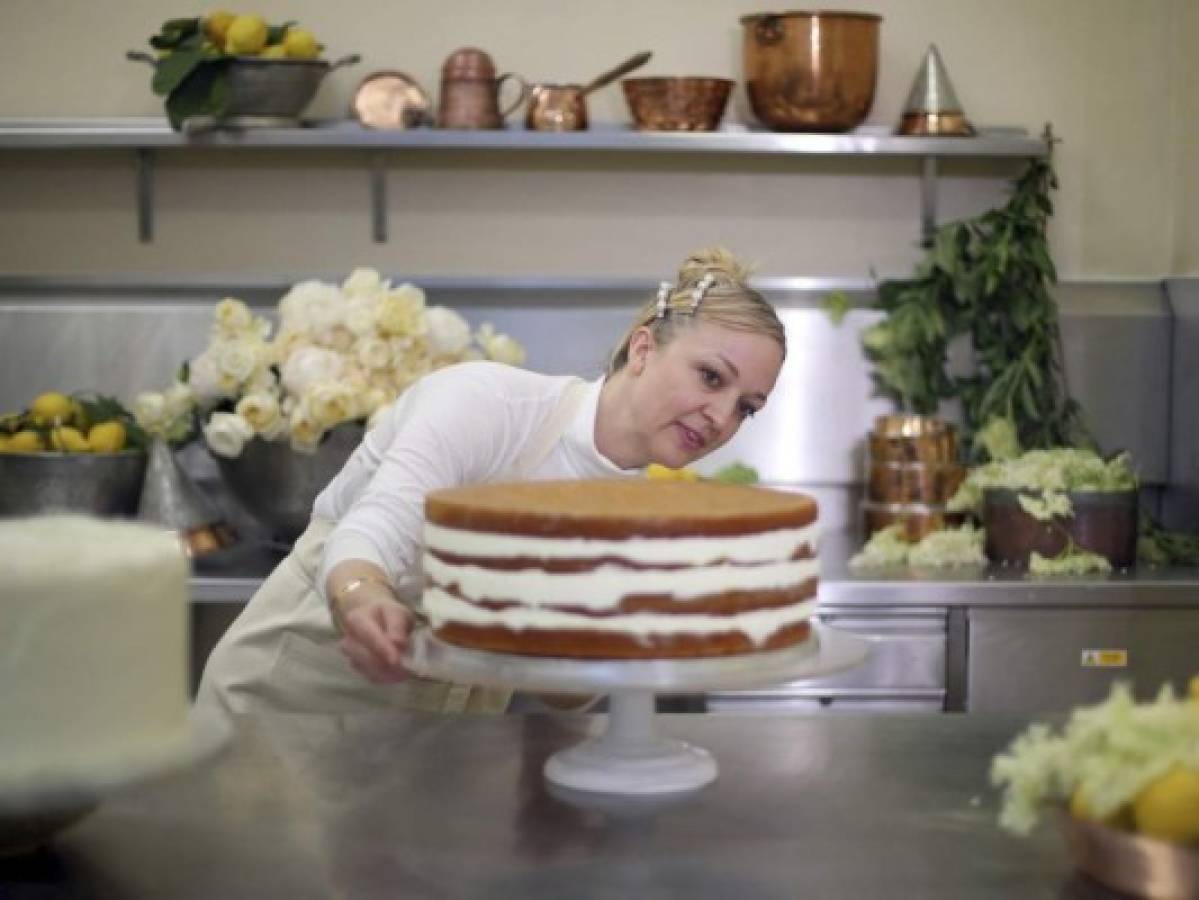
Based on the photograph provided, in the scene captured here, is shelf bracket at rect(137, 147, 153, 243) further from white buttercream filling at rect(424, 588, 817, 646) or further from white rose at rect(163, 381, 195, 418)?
white buttercream filling at rect(424, 588, 817, 646)

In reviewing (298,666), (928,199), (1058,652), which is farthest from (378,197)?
(298,666)

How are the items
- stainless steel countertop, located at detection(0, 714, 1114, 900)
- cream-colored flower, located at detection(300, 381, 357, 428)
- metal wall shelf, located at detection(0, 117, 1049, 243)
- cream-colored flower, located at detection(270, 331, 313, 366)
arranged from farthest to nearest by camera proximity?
metal wall shelf, located at detection(0, 117, 1049, 243) → cream-colored flower, located at detection(270, 331, 313, 366) → cream-colored flower, located at detection(300, 381, 357, 428) → stainless steel countertop, located at detection(0, 714, 1114, 900)

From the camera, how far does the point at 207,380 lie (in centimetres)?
347

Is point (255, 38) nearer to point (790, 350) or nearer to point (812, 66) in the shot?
point (812, 66)

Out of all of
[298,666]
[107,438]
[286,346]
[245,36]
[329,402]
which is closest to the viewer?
[298,666]

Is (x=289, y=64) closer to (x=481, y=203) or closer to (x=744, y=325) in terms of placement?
(x=481, y=203)

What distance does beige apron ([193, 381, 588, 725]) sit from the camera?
2.38 meters

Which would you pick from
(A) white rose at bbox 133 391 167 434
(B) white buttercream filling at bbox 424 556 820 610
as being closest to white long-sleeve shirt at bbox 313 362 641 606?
(B) white buttercream filling at bbox 424 556 820 610

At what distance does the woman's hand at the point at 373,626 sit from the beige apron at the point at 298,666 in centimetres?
46

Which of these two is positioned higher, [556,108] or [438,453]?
[556,108]

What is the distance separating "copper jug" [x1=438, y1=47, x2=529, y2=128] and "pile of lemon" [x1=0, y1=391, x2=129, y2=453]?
2.89 ft

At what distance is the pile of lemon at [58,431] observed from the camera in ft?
11.5

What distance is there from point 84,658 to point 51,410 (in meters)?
2.33

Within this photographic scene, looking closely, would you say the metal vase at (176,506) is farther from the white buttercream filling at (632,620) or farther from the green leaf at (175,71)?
the white buttercream filling at (632,620)
